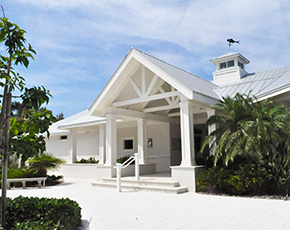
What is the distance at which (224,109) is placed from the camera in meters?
9.70

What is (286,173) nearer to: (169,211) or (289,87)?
(289,87)

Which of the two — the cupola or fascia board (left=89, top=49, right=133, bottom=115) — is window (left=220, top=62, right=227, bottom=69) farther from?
fascia board (left=89, top=49, right=133, bottom=115)

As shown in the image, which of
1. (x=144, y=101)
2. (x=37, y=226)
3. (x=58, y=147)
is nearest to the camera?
(x=37, y=226)

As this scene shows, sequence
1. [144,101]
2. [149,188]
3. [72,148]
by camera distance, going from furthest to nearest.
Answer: [72,148] < [144,101] < [149,188]

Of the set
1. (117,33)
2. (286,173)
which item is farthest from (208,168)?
(117,33)

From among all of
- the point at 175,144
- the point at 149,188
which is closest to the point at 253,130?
the point at 149,188

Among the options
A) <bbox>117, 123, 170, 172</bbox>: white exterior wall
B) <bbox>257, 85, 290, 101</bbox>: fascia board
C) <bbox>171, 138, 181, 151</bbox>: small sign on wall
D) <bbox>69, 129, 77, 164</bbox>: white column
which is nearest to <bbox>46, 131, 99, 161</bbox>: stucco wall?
<bbox>69, 129, 77, 164</bbox>: white column

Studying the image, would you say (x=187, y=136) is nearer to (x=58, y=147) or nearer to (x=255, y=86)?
(x=255, y=86)

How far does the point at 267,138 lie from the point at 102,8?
599cm

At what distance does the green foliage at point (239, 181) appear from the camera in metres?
8.54

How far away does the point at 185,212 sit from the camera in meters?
6.62

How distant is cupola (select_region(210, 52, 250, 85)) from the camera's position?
19.0 m

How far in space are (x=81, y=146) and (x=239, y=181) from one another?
46.9 feet

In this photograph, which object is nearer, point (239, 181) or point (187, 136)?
point (239, 181)
